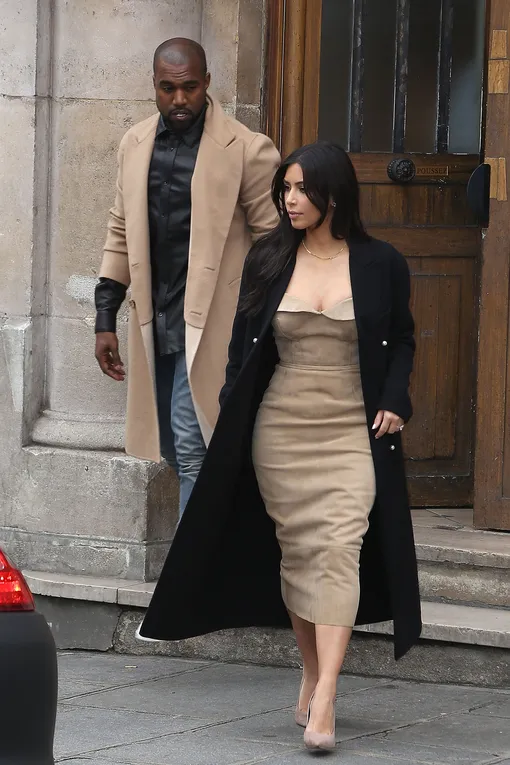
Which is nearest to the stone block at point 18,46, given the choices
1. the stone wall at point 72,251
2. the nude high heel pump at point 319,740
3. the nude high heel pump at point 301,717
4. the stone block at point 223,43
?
the stone wall at point 72,251

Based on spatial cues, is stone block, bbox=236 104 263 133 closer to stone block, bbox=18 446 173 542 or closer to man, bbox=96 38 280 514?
man, bbox=96 38 280 514

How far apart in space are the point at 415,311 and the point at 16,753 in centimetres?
412

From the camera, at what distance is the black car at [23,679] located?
11.1 feet

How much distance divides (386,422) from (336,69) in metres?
2.57

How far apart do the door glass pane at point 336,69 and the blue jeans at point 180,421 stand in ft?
5.39

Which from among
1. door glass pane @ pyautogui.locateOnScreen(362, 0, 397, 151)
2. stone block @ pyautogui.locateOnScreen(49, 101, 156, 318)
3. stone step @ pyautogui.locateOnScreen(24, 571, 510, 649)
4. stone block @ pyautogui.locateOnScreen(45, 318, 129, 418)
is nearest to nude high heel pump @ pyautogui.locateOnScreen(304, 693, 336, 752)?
stone step @ pyautogui.locateOnScreen(24, 571, 510, 649)

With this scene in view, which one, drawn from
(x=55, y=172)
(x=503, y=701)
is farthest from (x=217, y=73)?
(x=503, y=701)

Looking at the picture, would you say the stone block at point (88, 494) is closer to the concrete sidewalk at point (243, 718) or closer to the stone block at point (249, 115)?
the concrete sidewalk at point (243, 718)

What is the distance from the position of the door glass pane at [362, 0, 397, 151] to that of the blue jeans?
66.6 inches

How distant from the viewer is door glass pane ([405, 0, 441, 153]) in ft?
23.1

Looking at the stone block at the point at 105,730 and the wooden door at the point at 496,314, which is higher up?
the wooden door at the point at 496,314

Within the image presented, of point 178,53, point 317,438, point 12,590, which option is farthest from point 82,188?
point 12,590

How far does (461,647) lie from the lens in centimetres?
586

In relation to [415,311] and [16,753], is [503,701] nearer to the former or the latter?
[415,311]
